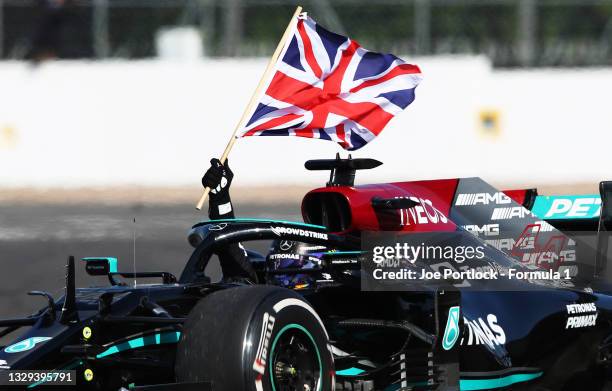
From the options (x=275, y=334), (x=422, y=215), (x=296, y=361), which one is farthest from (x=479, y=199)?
(x=275, y=334)

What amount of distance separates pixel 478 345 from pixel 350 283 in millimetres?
698

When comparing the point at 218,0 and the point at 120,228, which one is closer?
the point at 120,228

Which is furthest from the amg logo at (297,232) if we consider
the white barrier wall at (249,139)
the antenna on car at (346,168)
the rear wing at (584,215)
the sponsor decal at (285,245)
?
the white barrier wall at (249,139)

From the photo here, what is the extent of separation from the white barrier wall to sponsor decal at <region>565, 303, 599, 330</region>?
7605 millimetres

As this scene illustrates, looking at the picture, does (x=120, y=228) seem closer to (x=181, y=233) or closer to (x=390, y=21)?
(x=181, y=233)

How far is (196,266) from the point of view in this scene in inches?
211

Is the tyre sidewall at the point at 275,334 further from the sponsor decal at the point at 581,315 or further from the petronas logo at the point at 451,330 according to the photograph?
the sponsor decal at the point at 581,315

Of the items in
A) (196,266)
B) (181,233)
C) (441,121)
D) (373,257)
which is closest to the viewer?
(196,266)

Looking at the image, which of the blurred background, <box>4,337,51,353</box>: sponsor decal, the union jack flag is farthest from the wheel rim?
the blurred background

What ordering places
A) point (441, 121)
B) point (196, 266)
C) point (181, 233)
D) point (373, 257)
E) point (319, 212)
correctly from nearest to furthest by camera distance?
point (196, 266), point (373, 257), point (319, 212), point (181, 233), point (441, 121)

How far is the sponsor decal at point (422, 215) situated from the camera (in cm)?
609

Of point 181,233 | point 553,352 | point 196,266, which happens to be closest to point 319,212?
point 196,266

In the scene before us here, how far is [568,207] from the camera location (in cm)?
710

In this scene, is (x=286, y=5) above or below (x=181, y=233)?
above
